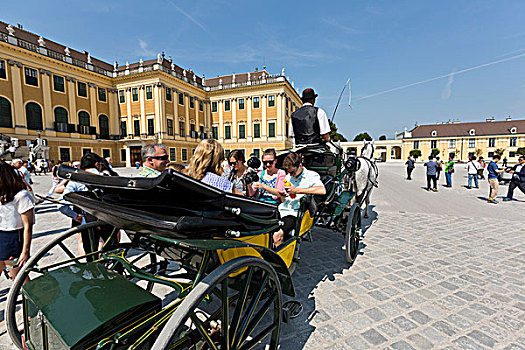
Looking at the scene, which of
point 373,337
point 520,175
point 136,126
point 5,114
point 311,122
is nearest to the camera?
point 373,337

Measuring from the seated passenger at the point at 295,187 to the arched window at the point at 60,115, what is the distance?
3387cm

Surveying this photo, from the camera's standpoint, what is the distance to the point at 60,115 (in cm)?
2784

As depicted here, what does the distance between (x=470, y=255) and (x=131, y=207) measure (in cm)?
526

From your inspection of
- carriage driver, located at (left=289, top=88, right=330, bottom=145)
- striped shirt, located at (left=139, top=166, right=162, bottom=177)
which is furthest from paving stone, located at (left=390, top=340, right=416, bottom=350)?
striped shirt, located at (left=139, top=166, right=162, bottom=177)

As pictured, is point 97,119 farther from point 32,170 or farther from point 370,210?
point 370,210

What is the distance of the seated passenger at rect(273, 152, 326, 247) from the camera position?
297cm

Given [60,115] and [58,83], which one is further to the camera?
[60,115]

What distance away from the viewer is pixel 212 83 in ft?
152

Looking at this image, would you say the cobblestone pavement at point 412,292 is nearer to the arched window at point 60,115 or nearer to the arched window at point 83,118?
the arched window at point 60,115

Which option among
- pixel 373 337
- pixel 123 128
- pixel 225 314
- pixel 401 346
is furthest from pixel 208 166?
pixel 123 128

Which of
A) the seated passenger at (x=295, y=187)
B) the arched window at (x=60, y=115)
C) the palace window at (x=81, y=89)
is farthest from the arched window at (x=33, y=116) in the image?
the seated passenger at (x=295, y=187)

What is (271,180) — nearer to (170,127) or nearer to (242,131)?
(170,127)

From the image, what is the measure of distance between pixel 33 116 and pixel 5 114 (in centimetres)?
221

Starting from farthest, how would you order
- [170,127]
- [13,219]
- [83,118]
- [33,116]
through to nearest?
[170,127] < [83,118] < [33,116] < [13,219]
